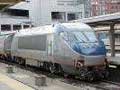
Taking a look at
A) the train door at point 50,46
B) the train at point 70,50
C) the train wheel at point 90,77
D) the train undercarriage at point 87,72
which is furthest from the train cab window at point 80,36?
the train door at point 50,46

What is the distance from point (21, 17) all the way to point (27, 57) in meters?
78.6

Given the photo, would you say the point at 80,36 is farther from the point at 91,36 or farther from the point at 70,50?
the point at 70,50

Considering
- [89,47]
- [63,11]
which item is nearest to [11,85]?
[89,47]

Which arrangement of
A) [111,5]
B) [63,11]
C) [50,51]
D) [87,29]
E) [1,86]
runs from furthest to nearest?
[63,11]
[111,5]
[50,51]
[87,29]
[1,86]

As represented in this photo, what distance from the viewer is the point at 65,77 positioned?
20.3 m

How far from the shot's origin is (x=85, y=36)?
63.2 feet

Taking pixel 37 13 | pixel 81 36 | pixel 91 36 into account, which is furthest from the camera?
pixel 37 13

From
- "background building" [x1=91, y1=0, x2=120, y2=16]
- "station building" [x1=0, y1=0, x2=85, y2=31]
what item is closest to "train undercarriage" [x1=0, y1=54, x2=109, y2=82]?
"background building" [x1=91, y1=0, x2=120, y2=16]

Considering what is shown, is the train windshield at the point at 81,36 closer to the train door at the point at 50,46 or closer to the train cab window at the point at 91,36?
the train cab window at the point at 91,36

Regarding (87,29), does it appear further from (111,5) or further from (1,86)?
(111,5)

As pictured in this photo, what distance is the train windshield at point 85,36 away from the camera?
1895cm

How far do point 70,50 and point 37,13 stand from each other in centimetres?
8376

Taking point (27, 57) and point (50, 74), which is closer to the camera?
point (50, 74)

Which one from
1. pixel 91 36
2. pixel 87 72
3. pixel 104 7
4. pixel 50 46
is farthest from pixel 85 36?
pixel 104 7
